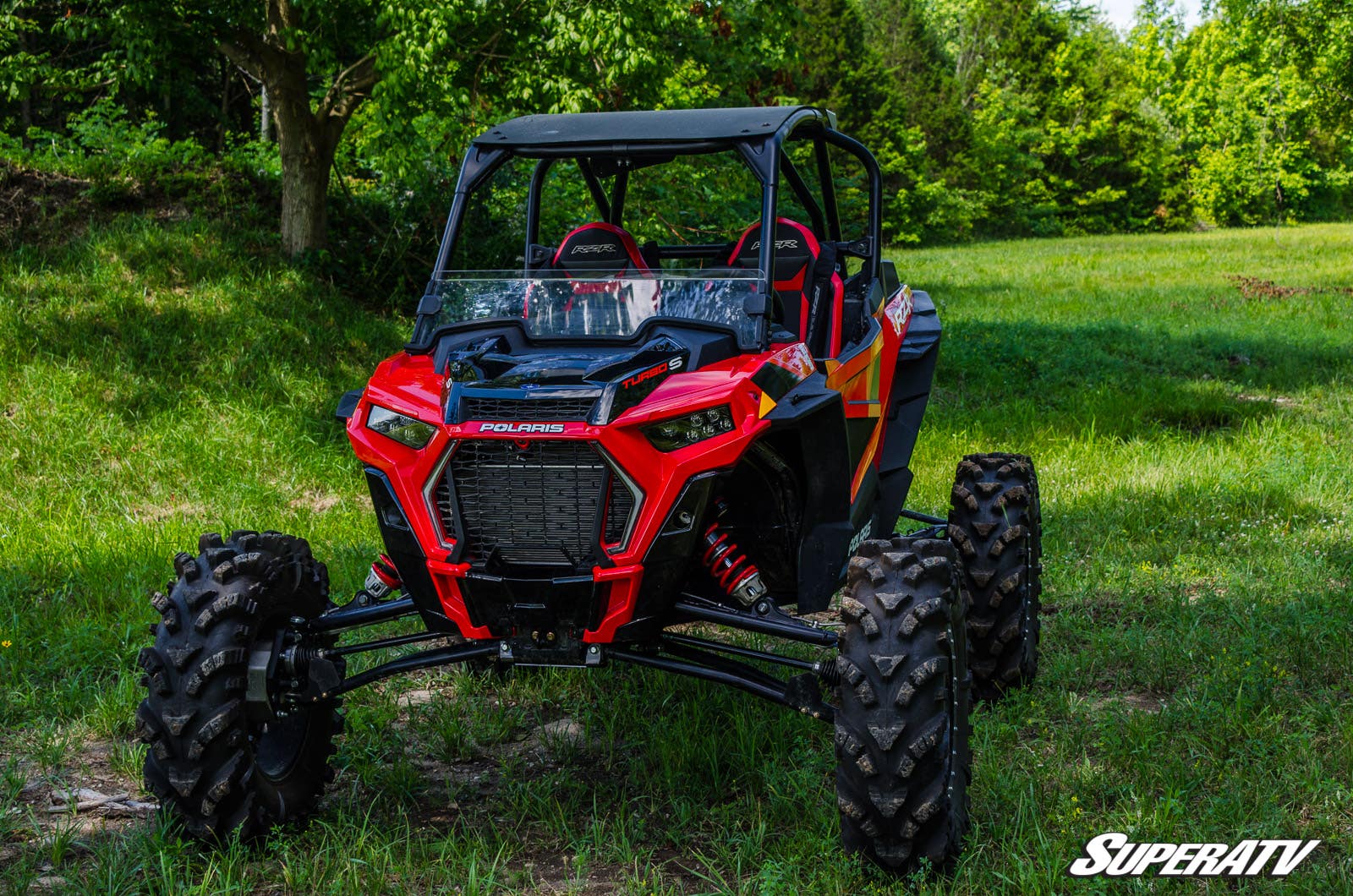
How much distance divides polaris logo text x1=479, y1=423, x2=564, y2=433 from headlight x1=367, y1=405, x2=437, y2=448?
0.20 m

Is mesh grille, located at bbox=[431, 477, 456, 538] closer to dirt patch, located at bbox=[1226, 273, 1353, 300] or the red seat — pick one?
the red seat

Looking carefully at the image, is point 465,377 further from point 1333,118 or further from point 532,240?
point 1333,118

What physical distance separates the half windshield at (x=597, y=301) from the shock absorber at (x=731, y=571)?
689 mm

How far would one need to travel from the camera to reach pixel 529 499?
3.90 metres

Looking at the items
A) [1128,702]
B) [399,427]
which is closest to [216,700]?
[399,427]

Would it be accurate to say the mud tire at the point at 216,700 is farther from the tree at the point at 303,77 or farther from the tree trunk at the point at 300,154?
the tree trunk at the point at 300,154

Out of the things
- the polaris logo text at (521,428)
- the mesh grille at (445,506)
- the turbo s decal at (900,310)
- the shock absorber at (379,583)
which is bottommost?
the shock absorber at (379,583)

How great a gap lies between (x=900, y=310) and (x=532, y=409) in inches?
107

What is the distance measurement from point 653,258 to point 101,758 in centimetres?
310

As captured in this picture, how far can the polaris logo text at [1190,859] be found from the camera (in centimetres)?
381

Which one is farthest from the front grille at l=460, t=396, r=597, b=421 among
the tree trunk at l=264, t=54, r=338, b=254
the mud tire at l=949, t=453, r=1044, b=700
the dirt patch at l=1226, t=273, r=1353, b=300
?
the dirt patch at l=1226, t=273, r=1353, b=300

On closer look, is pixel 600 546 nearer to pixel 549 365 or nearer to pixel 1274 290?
pixel 549 365

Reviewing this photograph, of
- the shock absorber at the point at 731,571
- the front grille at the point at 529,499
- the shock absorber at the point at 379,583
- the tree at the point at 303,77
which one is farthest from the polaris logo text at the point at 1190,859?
the tree at the point at 303,77

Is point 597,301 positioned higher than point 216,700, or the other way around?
point 597,301
